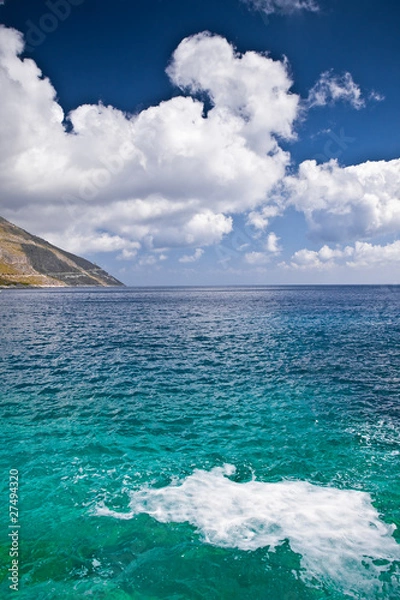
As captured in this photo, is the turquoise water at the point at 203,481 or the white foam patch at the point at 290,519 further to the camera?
the white foam patch at the point at 290,519

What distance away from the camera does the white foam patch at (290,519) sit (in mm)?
13273

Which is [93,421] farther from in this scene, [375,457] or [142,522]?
[375,457]

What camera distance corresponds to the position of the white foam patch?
13.3 m

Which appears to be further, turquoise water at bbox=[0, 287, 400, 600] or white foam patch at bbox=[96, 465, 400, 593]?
white foam patch at bbox=[96, 465, 400, 593]

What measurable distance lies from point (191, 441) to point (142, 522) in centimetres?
866

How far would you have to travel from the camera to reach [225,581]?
40.5 ft

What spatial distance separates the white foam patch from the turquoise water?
7cm

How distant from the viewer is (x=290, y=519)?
16.0m

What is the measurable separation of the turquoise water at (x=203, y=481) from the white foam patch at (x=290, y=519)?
70 millimetres

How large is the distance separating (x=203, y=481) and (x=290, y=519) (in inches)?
197

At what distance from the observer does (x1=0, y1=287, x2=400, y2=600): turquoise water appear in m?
12.6

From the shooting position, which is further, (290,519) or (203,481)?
(203,481)

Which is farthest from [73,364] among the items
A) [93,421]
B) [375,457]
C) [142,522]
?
[375,457]

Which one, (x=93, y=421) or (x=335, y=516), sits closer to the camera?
(x=335, y=516)
